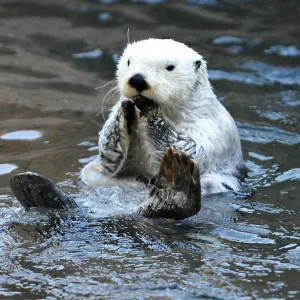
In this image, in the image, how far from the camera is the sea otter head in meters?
5.37

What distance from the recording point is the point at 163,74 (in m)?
5.57

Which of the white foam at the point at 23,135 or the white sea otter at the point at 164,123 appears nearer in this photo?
the white sea otter at the point at 164,123

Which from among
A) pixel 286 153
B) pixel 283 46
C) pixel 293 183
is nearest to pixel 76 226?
pixel 293 183

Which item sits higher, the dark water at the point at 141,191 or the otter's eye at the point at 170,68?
the otter's eye at the point at 170,68

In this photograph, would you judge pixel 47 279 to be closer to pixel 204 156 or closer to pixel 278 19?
pixel 204 156

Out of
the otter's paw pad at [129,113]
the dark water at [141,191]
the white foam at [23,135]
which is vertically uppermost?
the otter's paw pad at [129,113]

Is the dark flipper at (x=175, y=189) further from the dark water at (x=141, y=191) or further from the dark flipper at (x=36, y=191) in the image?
the dark flipper at (x=36, y=191)

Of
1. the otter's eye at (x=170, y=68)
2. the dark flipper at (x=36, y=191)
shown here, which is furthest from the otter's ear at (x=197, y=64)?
the dark flipper at (x=36, y=191)

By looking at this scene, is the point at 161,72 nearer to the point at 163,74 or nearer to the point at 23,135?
the point at 163,74

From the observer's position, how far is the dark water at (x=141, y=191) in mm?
4020

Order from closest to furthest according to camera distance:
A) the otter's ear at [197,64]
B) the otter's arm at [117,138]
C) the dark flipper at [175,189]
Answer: the dark flipper at [175,189], the otter's arm at [117,138], the otter's ear at [197,64]

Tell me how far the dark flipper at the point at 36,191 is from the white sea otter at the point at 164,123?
0.54m

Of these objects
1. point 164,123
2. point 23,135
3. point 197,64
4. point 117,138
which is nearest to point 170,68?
A: point 197,64

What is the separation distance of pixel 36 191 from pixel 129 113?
1.02m
